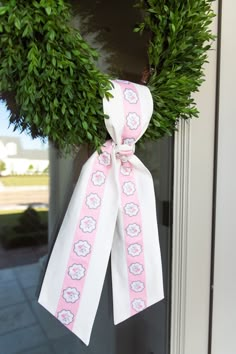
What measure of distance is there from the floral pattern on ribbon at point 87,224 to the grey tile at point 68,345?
364 mm

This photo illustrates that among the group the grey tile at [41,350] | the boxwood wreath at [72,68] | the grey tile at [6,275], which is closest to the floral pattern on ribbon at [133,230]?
the boxwood wreath at [72,68]

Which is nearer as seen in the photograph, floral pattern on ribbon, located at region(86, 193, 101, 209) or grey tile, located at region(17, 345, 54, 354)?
floral pattern on ribbon, located at region(86, 193, 101, 209)

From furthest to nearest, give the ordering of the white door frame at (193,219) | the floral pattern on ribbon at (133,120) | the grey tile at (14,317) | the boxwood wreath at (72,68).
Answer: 1. the white door frame at (193,219)
2. the grey tile at (14,317)
3. the floral pattern on ribbon at (133,120)
4. the boxwood wreath at (72,68)

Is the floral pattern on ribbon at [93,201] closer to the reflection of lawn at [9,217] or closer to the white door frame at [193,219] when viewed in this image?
the reflection of lawn at [9,217]

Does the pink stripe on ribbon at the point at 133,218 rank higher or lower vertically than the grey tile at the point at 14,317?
higher

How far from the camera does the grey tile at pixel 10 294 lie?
2.59 ft

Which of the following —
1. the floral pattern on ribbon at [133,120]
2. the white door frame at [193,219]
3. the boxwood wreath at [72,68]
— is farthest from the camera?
the white door frame at [193,219]

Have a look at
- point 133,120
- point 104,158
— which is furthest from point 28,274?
point 133,120

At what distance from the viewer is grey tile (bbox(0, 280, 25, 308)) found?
0.79m

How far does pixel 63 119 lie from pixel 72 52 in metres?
0.13

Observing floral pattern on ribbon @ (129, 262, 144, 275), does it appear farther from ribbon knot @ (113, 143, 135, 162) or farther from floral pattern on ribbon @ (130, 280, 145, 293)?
ribbon knot @ (113, 143, 135, 162)

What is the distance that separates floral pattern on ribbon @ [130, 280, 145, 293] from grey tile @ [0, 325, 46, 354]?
29 cm

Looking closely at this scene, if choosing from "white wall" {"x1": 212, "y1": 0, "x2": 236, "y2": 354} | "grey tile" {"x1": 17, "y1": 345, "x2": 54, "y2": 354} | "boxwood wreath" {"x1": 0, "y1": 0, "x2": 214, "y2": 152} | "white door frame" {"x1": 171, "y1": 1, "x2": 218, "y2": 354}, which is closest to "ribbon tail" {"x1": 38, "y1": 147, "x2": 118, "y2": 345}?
"boxwood wreath" {"x1": 0, "y1": 0, "x2": 214, "y2": 152}

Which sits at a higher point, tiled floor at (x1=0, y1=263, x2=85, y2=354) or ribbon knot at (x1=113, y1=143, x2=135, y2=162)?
ribbon knot at (x1=113, y1=143, x2=135, y2=162)
